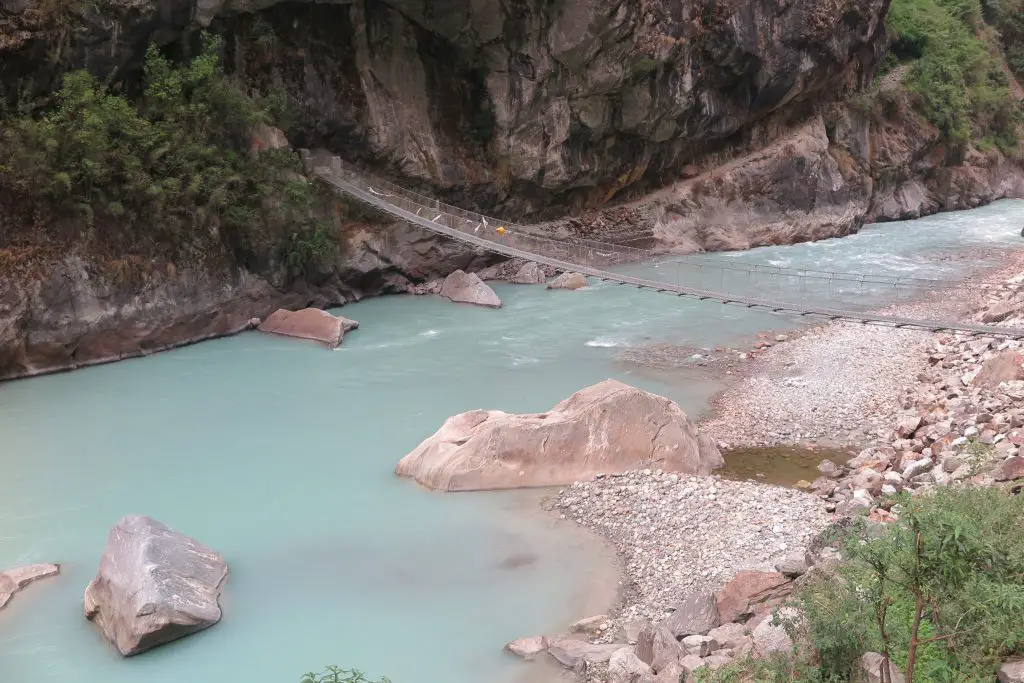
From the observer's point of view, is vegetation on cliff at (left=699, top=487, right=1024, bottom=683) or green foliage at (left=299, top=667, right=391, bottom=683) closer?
vegetation on cliff at (left=699, top=487, right=1024, bottom=683)

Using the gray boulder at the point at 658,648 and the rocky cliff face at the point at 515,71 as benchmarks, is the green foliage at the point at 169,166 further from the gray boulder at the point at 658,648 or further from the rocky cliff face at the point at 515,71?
the gray boulder at the point at 658,648

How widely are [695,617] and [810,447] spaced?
5.48 meters

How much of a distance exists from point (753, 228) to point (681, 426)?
18432 mm

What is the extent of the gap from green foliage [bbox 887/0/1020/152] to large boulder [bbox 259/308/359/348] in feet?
81.9

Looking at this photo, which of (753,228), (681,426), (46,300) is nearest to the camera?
(681,426)

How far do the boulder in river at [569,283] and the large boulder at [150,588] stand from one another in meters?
15.1

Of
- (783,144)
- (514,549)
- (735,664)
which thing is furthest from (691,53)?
(735,664)

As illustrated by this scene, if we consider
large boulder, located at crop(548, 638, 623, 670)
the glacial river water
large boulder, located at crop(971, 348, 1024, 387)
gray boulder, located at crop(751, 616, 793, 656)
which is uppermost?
large boulder, located at crop(971, 348, 1024, 387)

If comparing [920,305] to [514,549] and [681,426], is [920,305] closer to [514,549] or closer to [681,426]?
[681,426]

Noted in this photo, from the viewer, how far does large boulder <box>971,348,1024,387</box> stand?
441 inches

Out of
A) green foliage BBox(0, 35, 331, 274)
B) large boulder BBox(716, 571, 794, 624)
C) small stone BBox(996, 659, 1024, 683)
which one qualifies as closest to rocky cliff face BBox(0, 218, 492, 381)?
green foliage BBox(0, 35, 331, 274)

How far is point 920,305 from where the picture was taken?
19.8 metres

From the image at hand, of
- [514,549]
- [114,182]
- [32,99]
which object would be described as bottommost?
[514,549]

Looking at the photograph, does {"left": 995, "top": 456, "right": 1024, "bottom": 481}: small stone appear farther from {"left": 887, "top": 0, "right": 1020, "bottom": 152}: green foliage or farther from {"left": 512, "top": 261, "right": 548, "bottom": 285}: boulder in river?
{"left": 887, "top": 0, "right": 1020, "bottom": 152}: green foliage
